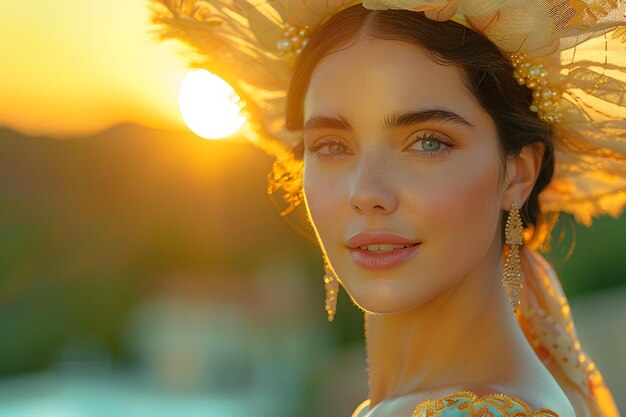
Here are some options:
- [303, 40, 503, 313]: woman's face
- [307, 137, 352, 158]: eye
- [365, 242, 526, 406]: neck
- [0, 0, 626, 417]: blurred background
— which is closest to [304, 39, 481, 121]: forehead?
[303, 40, 503, 313]: woman's face

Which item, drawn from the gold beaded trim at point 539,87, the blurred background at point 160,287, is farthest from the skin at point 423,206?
the blurred background at point 160,287

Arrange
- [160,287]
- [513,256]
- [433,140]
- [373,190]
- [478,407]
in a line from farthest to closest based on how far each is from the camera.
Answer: [160,287], [513,256], [433,140], [373,190], [478,407]

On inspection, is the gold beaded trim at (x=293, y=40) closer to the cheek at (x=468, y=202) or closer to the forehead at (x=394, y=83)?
the forehead at (x=394, y=83)

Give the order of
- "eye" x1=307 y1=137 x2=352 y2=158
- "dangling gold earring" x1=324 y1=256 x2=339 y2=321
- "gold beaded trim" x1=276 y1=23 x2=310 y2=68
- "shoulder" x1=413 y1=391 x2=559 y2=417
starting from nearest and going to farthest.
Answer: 1. "shoulder" x1=413 y1=391 x2=559 y2=417
2. "eye" x1=307 y1=137 x2=352 y2=158
3. "gold beaded trim" x1=276 y1=23 x2=310 y2=68
4. "dangling gold earring" x1=324 y1=256 x2=339 y2=321

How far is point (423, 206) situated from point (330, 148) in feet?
1.41

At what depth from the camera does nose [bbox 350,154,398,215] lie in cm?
272

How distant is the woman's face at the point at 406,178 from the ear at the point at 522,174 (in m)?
0.09

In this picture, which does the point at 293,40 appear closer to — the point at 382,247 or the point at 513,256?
the point at 382,247

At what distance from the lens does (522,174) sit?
308 centimetres

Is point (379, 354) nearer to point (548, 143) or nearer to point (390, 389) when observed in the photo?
point (390, 389)

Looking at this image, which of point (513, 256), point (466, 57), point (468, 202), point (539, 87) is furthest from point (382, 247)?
point (539, 87)

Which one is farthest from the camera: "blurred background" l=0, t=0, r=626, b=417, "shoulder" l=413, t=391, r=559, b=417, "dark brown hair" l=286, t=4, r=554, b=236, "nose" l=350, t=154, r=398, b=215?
"blurred background" l=0, t=0, r=626, b=417

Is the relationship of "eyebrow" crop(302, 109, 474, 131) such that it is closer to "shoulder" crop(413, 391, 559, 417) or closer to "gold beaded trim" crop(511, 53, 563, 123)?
"gold beaded trim" crop(511, 53, 563, 123)

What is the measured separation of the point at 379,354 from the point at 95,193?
58.1ft
